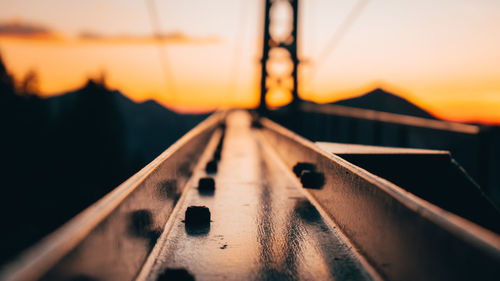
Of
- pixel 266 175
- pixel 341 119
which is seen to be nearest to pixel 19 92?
pixel 341 119

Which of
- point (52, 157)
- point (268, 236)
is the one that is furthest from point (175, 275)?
point (52, 157)

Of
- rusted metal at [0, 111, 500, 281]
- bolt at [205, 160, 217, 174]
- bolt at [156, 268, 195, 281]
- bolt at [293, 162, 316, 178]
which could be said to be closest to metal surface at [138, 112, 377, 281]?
rusted metal at [0, 111, 500, 281]

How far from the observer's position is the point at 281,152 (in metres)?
8.00

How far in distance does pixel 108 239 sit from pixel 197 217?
1.43 m

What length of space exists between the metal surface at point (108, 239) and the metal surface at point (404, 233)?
4.09ft

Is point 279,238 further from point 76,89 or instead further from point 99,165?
point 76,89

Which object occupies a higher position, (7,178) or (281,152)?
(281,152)

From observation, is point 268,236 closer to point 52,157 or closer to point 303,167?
point 303,167

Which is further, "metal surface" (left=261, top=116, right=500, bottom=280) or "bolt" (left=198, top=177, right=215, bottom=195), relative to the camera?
"bolt" (left=198, top=177, right=215, bottom=195)

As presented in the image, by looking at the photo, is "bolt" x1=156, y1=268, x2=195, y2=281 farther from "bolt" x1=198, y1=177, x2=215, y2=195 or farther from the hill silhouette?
the hill silhouette

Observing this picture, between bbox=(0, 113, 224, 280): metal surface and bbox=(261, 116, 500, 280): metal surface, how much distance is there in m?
1.25

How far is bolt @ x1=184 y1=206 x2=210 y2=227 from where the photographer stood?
3281 mm

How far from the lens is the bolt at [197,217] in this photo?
3281mm

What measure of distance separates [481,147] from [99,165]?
75650mm
